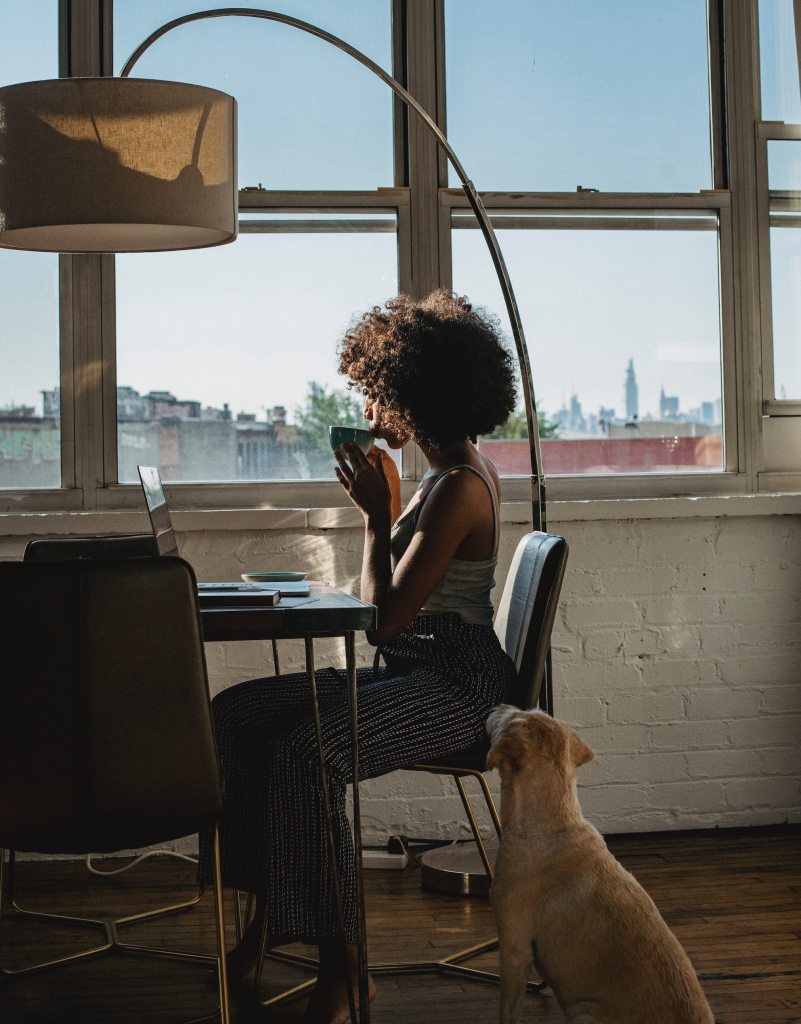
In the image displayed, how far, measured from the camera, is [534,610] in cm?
222

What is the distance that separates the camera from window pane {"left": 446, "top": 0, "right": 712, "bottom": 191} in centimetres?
349

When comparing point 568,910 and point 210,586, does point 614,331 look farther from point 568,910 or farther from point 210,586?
point 568,910

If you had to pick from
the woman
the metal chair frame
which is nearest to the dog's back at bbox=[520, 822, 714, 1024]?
the woman

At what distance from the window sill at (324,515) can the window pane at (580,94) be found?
971 mm

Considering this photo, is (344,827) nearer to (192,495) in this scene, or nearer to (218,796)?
(218,796)

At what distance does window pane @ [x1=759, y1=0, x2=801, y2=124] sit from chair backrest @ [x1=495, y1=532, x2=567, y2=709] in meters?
1.96

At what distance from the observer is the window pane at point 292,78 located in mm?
3361

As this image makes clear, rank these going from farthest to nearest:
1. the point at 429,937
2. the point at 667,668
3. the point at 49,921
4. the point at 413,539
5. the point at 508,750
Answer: the point at 667,668, the point at 49,921, the point at 429,937, the point at 413,539, the point at 508,750

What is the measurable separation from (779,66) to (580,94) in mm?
635

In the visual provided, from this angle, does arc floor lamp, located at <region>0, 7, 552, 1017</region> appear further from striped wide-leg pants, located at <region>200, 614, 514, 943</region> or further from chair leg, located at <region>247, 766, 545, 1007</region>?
chair leg, located at <region>247, 766, 545, 1007</region>

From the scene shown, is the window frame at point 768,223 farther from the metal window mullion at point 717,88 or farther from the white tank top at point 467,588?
the white tank top at point 467,588

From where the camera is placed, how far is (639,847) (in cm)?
325

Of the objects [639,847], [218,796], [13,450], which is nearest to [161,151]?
[218,796]

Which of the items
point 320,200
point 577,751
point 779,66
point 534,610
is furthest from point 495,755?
point 779,66
